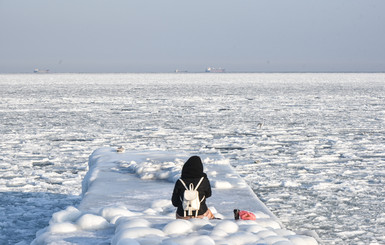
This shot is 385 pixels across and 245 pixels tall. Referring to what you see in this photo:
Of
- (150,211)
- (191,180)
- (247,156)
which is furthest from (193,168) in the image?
(247,156)

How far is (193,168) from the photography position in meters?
3.81

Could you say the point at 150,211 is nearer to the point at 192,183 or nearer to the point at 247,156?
the point at 192,183

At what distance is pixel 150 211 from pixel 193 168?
1.95 ft

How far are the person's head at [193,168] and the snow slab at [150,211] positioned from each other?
33 centimetres

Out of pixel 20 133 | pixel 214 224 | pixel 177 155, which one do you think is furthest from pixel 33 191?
pixel 20 133

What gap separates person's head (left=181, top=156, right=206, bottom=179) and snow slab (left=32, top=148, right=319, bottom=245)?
33 centimetres

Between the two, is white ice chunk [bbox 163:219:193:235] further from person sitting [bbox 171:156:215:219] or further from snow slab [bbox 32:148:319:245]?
person sitting [bbox 171:156:215:219]

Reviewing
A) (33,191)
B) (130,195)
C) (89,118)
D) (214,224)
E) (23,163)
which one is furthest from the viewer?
(89,118)

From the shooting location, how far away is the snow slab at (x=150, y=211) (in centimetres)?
321

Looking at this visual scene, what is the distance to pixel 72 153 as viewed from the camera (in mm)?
8945

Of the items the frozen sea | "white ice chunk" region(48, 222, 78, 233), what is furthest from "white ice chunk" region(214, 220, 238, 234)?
the frozen sea

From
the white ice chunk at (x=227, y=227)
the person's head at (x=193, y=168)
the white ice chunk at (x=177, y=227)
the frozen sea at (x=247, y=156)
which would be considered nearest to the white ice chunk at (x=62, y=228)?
the white ice chunk at (x=177, y=227)

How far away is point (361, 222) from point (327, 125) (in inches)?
350

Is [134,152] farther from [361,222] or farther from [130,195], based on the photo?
[361,222]
